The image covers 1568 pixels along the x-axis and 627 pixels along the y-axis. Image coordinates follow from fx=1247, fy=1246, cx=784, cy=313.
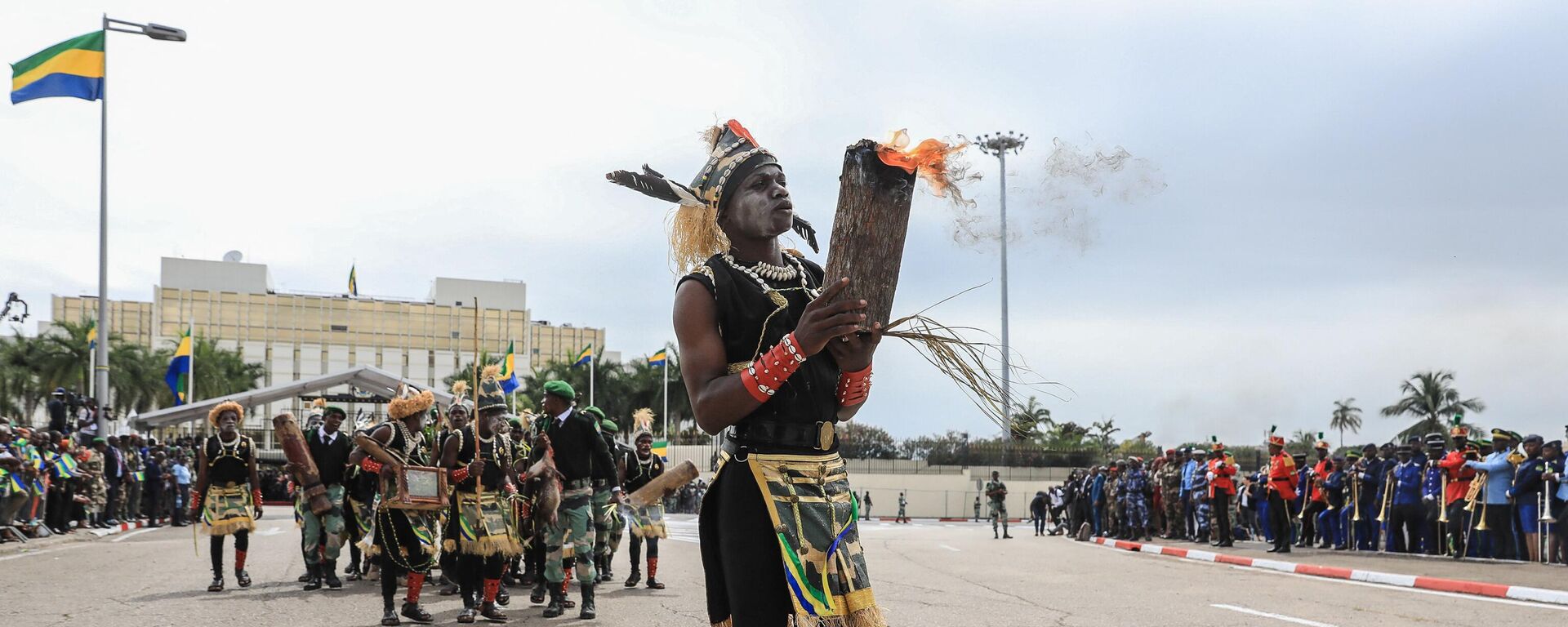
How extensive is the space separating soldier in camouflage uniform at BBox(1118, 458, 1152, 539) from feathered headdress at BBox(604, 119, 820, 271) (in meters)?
24.0

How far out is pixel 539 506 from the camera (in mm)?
10781

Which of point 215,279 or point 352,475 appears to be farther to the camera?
point 215,279

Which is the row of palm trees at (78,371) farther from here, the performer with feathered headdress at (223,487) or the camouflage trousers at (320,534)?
the camouflage trousers at (320,534)

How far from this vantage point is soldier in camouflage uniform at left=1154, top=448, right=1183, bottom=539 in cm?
2623

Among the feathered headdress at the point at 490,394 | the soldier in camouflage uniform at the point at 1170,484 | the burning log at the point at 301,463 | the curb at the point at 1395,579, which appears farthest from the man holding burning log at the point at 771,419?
the soldier in camouflage uniform at the point at 1170,484

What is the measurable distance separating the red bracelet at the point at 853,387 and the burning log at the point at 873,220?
31cm

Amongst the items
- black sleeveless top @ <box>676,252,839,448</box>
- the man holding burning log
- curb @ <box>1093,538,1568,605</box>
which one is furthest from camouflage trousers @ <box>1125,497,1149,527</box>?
black sleeveless top @ <box>676,252,839,448</box>

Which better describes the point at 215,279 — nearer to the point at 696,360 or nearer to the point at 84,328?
the point at 84,328

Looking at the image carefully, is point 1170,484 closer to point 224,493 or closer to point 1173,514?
point 1173,514

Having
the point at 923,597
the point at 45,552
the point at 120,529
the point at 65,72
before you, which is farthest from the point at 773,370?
the point at 120,529

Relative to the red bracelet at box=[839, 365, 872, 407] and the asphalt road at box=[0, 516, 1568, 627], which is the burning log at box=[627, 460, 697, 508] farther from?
the asphalt road at box=[0, 516, 1568, 627]

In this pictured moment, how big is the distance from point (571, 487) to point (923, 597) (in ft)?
13.2

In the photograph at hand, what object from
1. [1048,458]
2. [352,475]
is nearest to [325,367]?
[1048,458]

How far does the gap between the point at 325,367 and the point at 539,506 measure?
97664 millimetres
